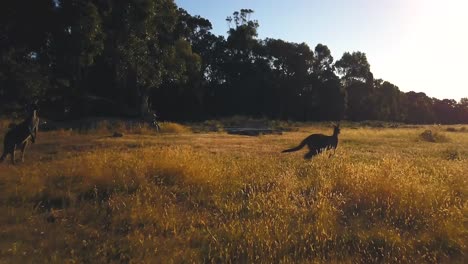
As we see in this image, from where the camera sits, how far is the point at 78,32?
18797mm

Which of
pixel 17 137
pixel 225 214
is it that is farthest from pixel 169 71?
pixel 225 214

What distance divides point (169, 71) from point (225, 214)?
23511mm

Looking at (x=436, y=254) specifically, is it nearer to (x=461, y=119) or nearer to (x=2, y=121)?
(x=2, y=121)

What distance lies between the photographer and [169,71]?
30219 mm

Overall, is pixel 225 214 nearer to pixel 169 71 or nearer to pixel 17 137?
pixel 17 137

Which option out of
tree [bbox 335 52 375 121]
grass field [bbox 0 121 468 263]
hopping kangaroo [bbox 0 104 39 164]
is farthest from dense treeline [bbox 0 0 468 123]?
grass field [bbox 0 121 468 263]

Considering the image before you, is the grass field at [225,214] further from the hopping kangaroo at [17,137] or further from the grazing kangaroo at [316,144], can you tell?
the grazing kangaroo at [316,144]

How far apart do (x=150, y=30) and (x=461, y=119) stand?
284ft

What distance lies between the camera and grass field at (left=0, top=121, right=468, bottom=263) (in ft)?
19.8

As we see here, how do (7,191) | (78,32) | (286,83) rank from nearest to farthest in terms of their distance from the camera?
1. (7,191)
2. (78,32)
3. (286,83)

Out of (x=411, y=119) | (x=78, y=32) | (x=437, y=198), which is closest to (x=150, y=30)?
(x=78, y=32)

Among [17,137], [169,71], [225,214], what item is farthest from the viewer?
[169,71]

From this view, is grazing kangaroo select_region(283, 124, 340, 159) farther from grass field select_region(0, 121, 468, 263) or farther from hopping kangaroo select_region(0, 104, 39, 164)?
hopping kangaroo select_region(0, 104, 39, 164)

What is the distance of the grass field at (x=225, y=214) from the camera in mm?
6035
